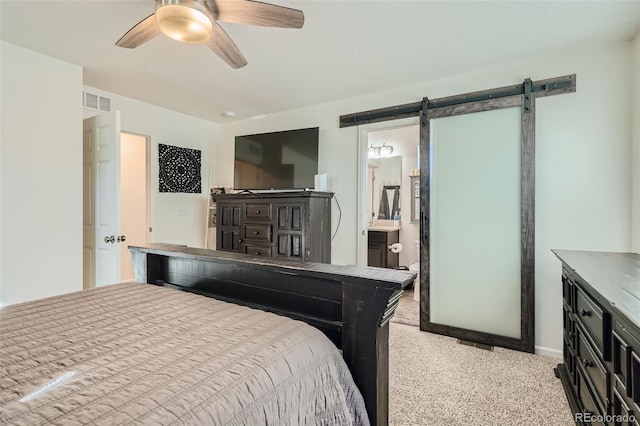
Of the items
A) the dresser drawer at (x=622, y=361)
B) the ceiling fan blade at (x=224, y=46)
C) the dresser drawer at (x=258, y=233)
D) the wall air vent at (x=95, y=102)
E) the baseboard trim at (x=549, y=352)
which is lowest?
the baseboard trim at (x=549, y=352)

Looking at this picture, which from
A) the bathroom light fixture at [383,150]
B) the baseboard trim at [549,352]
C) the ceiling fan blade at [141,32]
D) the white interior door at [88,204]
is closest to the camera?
the ceiling fan blade at [141,32]

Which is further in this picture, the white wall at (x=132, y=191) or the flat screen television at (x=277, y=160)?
the white wall at (x=132, y=191)

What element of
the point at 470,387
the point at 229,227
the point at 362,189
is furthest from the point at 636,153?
the point at 229,227

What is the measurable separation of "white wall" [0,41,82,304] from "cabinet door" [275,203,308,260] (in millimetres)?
1876

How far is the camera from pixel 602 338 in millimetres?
1300

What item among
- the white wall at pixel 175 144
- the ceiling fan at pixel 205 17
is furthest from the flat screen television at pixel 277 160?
the ceiling fan at pixel 205 17

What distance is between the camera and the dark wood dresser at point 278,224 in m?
3.44

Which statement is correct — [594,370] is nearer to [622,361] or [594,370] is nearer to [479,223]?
[622,361]

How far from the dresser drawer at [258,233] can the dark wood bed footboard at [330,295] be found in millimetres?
1819

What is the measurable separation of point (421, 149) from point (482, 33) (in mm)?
1109

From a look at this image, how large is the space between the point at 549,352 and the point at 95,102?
16.4 ft

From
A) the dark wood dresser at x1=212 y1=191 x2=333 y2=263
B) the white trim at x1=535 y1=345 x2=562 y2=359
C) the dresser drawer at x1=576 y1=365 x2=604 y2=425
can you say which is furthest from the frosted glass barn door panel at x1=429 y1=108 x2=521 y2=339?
the dark wood dresser at x1=212 y1=191 x2=333 y2=263

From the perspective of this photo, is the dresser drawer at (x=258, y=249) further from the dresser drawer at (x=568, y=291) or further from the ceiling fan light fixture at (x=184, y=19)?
the dresser drawer at (x=568, y=291)

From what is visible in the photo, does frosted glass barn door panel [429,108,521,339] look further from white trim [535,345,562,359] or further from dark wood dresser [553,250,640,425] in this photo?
dark wood dresser [553,250,640,425]
